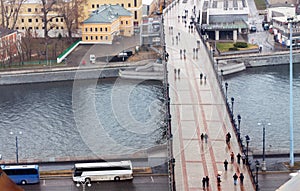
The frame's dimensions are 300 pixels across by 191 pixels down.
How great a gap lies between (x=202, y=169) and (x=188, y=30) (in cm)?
920

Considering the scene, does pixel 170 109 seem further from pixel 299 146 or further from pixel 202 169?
pixel 202 169

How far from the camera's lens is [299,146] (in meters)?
8.59

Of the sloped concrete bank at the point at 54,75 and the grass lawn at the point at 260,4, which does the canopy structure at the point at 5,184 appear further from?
the grass lawn at the point at 260,4

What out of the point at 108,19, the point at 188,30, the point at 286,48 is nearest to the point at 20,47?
the point at 108,19

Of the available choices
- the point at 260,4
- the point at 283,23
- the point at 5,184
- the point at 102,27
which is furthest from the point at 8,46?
the point at 5,184

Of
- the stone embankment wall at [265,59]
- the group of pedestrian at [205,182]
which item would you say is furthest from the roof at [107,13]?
the group of pedestrian at [205,182]

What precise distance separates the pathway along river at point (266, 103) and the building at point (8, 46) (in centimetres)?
477

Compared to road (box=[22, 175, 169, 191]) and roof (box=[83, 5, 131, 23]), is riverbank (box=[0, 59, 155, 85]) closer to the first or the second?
roof (box=[83, 5, 131, 23])

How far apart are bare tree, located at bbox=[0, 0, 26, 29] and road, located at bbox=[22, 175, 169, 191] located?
10.8 meters

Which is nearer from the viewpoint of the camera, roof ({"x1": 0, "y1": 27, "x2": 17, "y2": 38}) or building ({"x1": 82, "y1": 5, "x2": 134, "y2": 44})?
roof ({"x1": 0, "y1": 27, "x2": 17, "y2": 38})

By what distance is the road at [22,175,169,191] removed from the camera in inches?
275

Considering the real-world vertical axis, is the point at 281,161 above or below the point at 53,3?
below

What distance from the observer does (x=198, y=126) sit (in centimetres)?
869

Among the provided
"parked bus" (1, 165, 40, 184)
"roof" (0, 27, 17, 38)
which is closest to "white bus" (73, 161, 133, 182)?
"parked bus" (1, 165, 40, 184)
